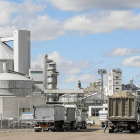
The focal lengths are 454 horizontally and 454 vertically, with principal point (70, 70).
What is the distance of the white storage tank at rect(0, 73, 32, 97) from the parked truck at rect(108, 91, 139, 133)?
91514mm

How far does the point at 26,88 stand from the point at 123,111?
96262 mm

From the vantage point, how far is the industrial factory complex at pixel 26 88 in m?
112

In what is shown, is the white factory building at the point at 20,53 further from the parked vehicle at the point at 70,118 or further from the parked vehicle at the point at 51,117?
the parked vehicle at the point at 51,117

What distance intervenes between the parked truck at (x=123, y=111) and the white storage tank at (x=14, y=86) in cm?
9151

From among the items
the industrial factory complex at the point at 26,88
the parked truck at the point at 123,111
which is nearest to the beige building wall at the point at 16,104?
the industrial factory complex at the point at 26,88

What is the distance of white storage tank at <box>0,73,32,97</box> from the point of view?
132 metres

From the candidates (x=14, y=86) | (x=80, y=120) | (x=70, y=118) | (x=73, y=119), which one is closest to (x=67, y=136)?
(x=70, y=118)

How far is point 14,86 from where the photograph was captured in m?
134

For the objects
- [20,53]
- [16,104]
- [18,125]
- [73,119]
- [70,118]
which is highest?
[20,53]

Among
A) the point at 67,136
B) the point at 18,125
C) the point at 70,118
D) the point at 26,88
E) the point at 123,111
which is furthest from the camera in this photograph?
the point at 26,88

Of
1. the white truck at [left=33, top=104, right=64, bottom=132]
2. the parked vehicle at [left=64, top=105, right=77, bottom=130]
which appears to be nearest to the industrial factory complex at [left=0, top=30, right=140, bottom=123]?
the parked vehicle at [left=64, top=105, right=77, bottom=130]

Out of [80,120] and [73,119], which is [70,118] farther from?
[80,120]

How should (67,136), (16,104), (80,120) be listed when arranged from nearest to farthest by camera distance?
(67,136)
(80,120)
(16,104)

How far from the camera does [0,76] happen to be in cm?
13725
